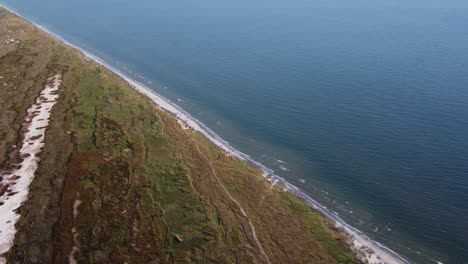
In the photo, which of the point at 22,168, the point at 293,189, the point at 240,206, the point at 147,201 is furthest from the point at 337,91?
the point at 22,168

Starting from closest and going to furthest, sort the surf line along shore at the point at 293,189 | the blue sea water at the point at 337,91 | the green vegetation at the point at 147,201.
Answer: the green vegetation at the point at 147,201 → the surf line along shore at the point at 293,189 → the blue sea water at the point at 337,91

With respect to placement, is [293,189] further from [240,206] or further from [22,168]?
[22,168]

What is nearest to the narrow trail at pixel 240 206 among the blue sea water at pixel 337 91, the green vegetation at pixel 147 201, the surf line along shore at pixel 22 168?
the green vegetation at pixel 147 201

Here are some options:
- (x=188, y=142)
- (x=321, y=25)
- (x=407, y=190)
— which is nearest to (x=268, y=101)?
(x=188, y=142)

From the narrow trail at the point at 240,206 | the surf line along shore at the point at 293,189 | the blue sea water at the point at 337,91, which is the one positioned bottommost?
the narrow trail at the point at 240,206

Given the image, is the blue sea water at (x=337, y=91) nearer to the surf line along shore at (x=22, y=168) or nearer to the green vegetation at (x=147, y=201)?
the green vegetation at (x=147, y=201)
